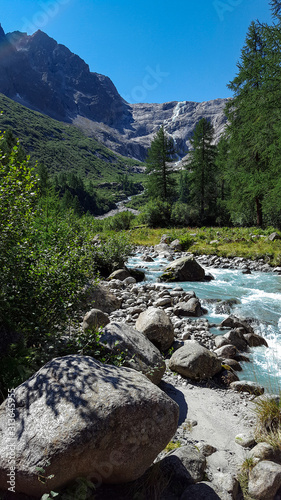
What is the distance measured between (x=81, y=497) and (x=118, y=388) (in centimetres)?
92

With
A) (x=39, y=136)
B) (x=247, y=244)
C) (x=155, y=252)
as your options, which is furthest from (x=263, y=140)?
(x=39, y=136)

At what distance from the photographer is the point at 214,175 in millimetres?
35750

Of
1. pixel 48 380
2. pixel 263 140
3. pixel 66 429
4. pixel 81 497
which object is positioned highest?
pixel 263 140

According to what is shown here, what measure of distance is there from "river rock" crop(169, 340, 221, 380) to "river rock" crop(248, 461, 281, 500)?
8.02 ft

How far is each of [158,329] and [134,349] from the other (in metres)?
1.67

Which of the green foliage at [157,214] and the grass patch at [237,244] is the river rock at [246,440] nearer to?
the grass patch at [237,244]

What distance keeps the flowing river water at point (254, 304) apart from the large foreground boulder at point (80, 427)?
2917mm

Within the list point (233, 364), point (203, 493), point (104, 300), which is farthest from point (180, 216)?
point (203, 493)

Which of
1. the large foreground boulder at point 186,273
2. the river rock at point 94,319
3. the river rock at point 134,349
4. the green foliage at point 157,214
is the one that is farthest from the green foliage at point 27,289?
the green foliage at point 157,214

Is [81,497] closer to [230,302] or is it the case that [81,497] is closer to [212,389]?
[212,389]

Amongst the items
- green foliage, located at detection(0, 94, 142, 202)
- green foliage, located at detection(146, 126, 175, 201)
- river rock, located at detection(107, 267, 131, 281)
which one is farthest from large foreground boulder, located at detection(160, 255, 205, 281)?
green foliage, located at detection(0, 94, 142, 202)

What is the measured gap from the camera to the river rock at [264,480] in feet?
9.24

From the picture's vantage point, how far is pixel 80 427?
2449 millimetres

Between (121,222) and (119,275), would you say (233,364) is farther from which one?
(121,222)
